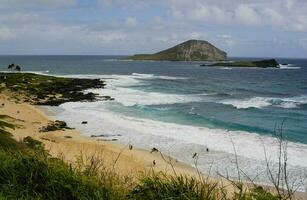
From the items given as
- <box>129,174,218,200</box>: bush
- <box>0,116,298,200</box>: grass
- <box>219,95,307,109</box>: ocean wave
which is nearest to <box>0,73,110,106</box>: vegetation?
<box>219,95,307,109</box>: ocean wave

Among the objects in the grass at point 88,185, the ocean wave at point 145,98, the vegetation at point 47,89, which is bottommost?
the ocean wave at point 145,98

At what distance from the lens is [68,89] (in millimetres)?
54188

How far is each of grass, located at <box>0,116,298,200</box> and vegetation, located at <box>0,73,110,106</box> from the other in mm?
34858

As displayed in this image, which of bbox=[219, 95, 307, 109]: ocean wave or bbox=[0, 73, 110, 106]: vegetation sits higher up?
bbox=[0, 73, 110, 106]: vegetation

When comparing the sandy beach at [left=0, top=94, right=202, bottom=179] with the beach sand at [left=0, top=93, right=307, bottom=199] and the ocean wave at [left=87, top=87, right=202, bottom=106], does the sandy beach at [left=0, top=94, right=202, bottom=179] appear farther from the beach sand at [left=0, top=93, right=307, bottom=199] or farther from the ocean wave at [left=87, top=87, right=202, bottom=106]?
the ocean wave at [left=87, top=87, right=202, bottom=106]

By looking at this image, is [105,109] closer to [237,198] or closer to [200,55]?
[237,198]

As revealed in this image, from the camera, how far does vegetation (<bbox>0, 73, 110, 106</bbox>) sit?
45875 mm

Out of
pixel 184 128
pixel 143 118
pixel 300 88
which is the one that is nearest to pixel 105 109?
pixel 143 118

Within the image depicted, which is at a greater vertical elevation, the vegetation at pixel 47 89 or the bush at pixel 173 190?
the bush at pixel 173 190

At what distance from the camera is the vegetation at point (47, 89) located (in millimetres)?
45875

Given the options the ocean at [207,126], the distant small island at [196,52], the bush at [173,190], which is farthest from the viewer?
the distant small island at [196,52]

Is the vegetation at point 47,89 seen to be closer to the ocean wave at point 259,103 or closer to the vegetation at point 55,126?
the vegetation at point 55,126

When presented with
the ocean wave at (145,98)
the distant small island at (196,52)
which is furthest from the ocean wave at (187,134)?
the distant small island at (196,52)

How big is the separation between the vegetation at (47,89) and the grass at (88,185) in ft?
114
